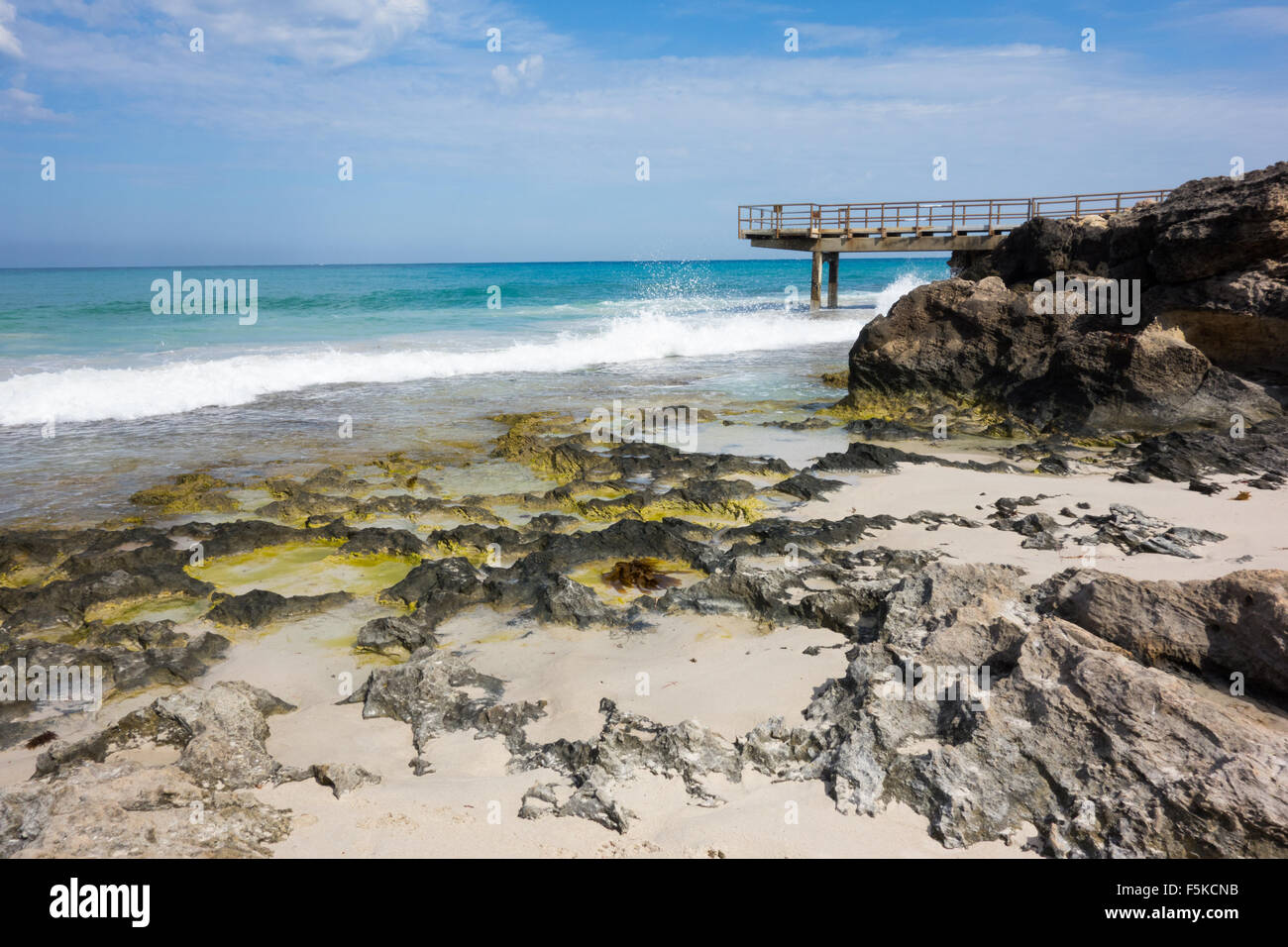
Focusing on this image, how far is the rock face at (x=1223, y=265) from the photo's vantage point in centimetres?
1009

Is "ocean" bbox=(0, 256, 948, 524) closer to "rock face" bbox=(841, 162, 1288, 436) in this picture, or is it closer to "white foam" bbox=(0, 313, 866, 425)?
"white foam" bbox=(0, 313, 866, 425)

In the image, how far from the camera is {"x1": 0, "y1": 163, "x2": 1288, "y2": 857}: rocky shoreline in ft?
9.64

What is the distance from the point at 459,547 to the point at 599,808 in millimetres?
3816

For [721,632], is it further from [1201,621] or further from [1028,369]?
[1028,369]

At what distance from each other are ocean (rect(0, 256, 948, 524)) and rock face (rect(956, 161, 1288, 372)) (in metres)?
5.09

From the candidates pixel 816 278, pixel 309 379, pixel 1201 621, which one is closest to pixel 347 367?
pixel 309 379

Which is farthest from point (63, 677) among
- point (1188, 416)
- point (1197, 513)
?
point (1188, 416)

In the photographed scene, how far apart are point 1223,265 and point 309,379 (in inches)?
595

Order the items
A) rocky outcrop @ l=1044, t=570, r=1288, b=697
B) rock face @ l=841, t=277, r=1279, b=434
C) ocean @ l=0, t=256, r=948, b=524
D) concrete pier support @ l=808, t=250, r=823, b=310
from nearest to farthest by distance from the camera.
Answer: rocky outcrop @ l=1044, t=570, r=1288, b=697 → rock face @ l=841, t=277, r=1279, b=434 → ocean @ l=0, t=256, r=948, b=524 → concrete pier support @ l=808, t=250, r=823, b=310

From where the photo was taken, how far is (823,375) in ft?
53.0

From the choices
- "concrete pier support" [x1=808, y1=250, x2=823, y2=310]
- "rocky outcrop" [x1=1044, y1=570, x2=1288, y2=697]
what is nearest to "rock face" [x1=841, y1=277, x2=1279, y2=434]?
"rocky outcrop" [x1=1044, y1=570, x2=1288, y2=697]

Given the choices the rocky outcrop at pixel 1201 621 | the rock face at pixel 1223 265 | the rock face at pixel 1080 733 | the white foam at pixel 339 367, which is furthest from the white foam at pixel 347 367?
the rocky outcrop at pixel 1201 621

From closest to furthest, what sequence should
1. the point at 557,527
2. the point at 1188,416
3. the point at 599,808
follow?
the point at 599,808, the point at 557,527, the point at 1188,416

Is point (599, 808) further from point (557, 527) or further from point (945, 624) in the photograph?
point (557, 527)
